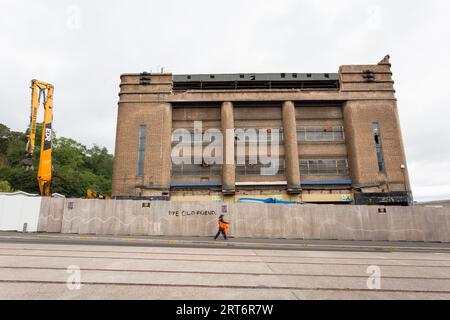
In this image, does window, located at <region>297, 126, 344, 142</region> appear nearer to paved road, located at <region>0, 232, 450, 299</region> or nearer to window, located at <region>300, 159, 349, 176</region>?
window, located at <region>300, 159, 349, 176</region>

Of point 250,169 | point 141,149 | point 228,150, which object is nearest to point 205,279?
point 228,150

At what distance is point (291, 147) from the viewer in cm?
3055

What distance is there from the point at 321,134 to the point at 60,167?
53.3 m

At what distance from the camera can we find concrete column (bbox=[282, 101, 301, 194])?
29.3m

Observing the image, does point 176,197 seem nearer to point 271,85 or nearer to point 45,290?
point 271,85

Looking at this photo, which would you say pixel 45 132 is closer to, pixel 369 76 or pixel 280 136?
pixel 280 136

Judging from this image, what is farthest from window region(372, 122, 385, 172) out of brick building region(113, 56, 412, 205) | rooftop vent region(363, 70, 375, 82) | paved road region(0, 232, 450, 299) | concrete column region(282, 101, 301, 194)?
paved road region(0, 232, 450, 299)

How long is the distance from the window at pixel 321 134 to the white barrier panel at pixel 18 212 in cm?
2908

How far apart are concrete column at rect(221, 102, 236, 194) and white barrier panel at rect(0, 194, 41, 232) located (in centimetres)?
1810

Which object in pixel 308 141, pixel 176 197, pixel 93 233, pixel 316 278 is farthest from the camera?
pixel 308 141

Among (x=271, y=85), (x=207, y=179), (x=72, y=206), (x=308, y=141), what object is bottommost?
(x=72, y=206)

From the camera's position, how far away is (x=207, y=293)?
177 inches
